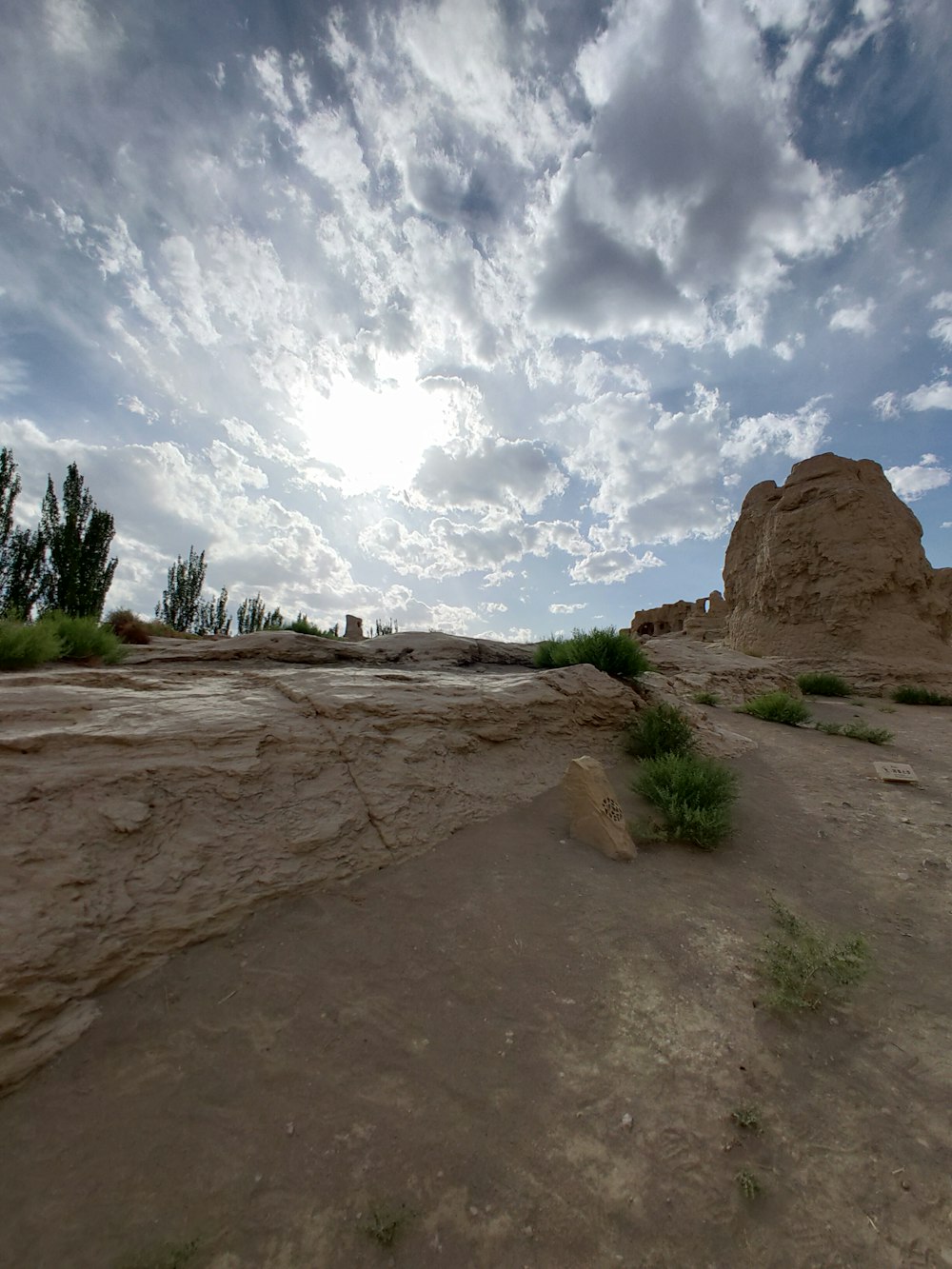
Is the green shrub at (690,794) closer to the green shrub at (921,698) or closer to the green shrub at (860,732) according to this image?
the green shrub at (860,732)

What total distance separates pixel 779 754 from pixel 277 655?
675 cm

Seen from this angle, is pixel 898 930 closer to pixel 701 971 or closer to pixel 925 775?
pixel 701 971

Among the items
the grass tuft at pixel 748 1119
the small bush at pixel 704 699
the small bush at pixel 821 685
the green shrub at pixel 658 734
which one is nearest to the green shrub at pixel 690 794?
the green shrub at pixel 658 734

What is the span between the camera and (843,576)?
1401 cm

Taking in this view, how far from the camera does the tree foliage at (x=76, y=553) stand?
19.8 metres

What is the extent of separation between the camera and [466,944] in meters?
3.12

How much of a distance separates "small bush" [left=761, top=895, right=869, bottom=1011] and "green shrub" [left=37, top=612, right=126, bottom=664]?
7.16m

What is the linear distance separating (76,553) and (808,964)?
24.6m

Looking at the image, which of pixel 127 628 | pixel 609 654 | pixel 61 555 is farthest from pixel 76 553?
pixel 609 654

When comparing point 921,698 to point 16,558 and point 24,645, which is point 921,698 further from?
point 16,558

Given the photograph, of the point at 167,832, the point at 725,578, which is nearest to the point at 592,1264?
the point at 167,832

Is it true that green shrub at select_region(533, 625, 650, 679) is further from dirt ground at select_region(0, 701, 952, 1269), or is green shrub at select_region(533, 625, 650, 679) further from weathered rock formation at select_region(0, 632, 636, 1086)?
dirt ground at select_region(0, 701, 952, 1269)

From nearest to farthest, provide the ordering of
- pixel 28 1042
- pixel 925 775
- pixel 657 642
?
pixel 28 1042 < pixel 925 775 < pixel 657 642

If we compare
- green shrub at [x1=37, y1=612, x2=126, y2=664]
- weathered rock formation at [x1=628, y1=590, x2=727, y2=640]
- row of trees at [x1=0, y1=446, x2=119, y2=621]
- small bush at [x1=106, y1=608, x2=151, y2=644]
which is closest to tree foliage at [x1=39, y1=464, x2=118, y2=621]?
row of trees at [x1=0, y1=446, x2=119, y2=621]
